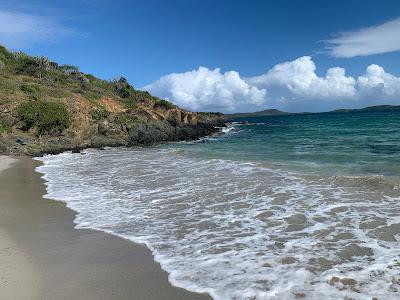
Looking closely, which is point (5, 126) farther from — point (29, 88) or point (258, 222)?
point (258, 222)

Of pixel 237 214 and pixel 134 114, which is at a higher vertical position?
pixel 134 114

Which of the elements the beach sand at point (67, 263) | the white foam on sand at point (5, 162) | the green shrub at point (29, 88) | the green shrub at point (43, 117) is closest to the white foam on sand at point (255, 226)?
the beach sand at point (67, 263)

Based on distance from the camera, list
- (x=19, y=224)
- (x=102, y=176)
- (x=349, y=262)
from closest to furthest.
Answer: (x=349, y=262) → (x=19, y=224) → (x=102, y=176)

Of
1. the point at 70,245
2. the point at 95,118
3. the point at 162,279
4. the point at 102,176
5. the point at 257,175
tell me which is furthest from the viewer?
the point at 95,118

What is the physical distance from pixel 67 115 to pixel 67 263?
92.0 feet

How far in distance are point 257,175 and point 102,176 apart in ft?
21.6

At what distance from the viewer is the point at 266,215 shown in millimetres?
9734

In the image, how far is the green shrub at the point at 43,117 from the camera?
31188mm

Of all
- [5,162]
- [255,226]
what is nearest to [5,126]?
[5,162]

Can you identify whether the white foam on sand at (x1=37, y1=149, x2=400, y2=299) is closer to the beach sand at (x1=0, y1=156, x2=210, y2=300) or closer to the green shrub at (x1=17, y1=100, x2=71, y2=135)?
the beach sand at (x1=0, y1=156, x2=210, y2=300)

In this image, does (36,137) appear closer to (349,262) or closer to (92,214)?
(92,214)

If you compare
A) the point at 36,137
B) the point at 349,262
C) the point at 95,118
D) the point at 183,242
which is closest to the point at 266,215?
the point at 183,242

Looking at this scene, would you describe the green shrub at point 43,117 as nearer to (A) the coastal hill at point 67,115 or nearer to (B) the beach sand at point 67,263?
(A) the coastal hill at point 67,115

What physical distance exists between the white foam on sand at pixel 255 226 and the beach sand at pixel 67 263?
1.09 feet
